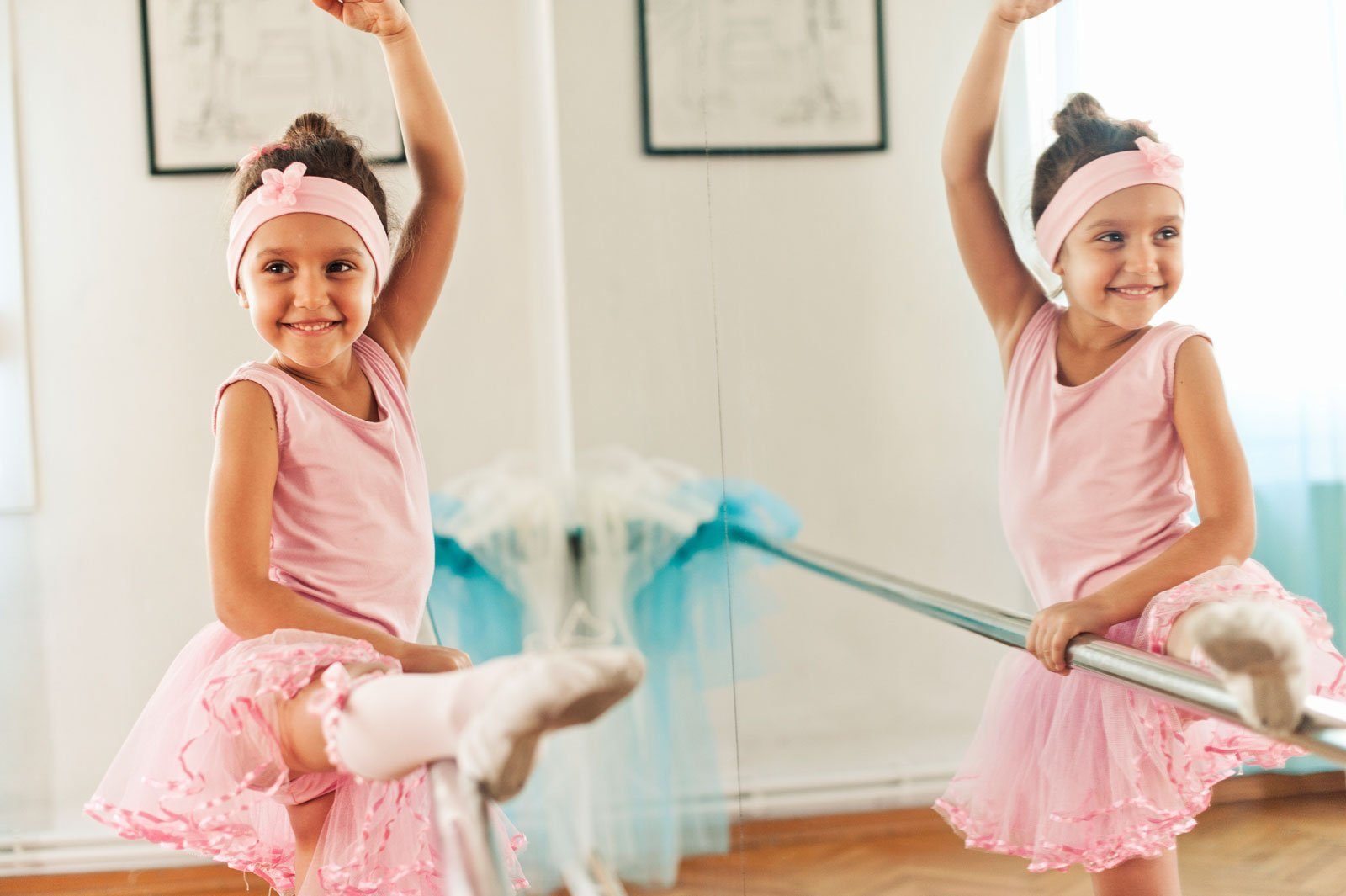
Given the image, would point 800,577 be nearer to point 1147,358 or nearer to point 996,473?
point 996,473

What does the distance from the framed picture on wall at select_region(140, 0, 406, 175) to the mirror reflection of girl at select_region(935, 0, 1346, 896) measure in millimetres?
756

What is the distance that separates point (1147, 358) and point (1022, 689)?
237mm

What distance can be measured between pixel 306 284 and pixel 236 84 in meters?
0.70

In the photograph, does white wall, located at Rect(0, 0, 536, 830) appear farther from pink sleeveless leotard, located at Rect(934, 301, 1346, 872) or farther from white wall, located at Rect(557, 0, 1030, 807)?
pink sleeveless leotard, located at Rect(934, 301, 1346, 872)

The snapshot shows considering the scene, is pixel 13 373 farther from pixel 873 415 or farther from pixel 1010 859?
pixel 1010 859

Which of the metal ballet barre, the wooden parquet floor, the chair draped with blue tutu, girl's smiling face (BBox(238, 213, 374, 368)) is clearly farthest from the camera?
the chair draped with blue tutu

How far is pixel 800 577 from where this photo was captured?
83 cm

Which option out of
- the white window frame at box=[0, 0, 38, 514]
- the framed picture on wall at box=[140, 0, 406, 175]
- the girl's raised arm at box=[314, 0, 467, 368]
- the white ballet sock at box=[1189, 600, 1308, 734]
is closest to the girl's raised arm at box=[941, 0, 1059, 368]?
the white ballet sock at box=[1189, 600, 1308, 734]

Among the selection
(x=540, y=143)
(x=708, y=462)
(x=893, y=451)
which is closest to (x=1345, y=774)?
(x=893, y=451)

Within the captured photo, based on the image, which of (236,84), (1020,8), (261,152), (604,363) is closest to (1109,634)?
(1020,8)

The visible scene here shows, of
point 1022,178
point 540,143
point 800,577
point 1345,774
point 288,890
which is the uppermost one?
point 540,143

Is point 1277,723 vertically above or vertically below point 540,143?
below

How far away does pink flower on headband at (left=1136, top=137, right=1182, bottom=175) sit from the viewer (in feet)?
2.33

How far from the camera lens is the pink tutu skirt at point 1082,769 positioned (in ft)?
2.45
